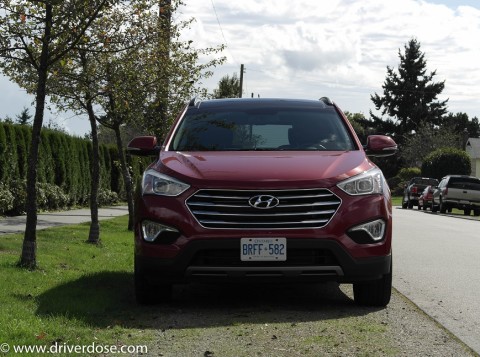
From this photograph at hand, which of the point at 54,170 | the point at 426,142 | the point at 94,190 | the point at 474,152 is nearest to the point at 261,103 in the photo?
the point at 94,190

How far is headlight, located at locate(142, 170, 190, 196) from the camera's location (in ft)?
21.8

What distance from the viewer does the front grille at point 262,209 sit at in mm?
6477

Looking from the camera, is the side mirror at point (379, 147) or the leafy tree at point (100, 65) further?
the leafy tree at point (100, 65)

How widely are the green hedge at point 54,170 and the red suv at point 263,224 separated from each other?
10.7m

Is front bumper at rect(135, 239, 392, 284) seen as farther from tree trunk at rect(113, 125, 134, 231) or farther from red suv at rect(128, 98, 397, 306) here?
tree trunk at rect(113, 125, 134, 231)

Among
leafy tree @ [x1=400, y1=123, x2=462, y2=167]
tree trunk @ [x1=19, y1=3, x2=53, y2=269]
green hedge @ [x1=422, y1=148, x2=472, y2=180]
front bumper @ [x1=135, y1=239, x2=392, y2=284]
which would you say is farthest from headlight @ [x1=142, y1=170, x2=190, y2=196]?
leafy tree @ [x1=400, y1=123, x2=462, y2=167]

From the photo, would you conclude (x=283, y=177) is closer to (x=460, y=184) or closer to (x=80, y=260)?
(x=80, y=260)

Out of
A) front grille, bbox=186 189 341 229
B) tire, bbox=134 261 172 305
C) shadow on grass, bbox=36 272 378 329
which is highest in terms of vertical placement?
front grille, bbox=186 189 341 229

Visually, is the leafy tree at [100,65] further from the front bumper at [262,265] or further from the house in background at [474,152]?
the house in background at [474,152]

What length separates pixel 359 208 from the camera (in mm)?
6594

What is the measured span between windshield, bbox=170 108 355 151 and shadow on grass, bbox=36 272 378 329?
141 cm

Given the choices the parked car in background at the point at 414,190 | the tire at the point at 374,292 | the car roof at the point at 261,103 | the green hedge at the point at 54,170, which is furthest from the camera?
the parked car in background at the point at 414,190

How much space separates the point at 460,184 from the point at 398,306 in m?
29.9

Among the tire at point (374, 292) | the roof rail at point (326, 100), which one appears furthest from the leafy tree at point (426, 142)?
the tire at point (374, 292)
